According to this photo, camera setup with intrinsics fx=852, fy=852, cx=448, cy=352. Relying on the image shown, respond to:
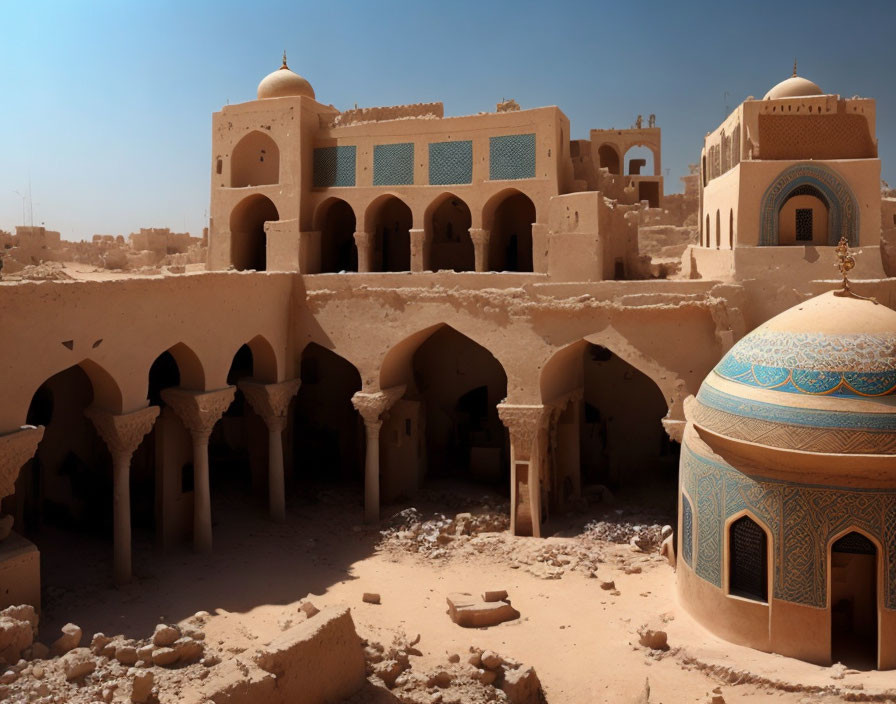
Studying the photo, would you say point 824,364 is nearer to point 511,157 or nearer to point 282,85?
point 511,157

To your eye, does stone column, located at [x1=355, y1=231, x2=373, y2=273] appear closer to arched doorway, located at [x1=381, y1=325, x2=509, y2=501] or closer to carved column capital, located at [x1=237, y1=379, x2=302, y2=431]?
arched doorway, located at [x1=381, y1=325, x2=509, y2=501]

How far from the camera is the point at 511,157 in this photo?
20047mm

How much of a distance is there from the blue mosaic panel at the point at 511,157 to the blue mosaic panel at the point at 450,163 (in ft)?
1.88

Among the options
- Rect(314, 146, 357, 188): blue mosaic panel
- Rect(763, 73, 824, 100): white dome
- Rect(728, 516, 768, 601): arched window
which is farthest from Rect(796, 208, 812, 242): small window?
Rect(314, 146, 357, 188): blue mosaic panel

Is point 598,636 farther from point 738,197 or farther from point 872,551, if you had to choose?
point 738,197

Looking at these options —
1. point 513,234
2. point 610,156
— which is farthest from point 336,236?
point 610,156

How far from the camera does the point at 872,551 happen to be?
10.8 metres

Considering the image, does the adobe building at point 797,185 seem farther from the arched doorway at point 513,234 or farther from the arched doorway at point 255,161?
the arched doorway at point 255,161

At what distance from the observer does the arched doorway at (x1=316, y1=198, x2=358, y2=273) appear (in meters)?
22.6

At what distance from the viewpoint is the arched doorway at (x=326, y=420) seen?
69.4ft

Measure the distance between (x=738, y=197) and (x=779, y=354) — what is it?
6.57m

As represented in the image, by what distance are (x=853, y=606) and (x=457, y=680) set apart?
18.3 ft

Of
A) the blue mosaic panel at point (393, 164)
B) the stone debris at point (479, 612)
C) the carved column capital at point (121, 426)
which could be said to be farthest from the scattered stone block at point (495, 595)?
the blue mosaic panel at point (393, 164)

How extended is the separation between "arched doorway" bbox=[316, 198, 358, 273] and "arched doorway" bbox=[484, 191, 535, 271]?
387 cm
